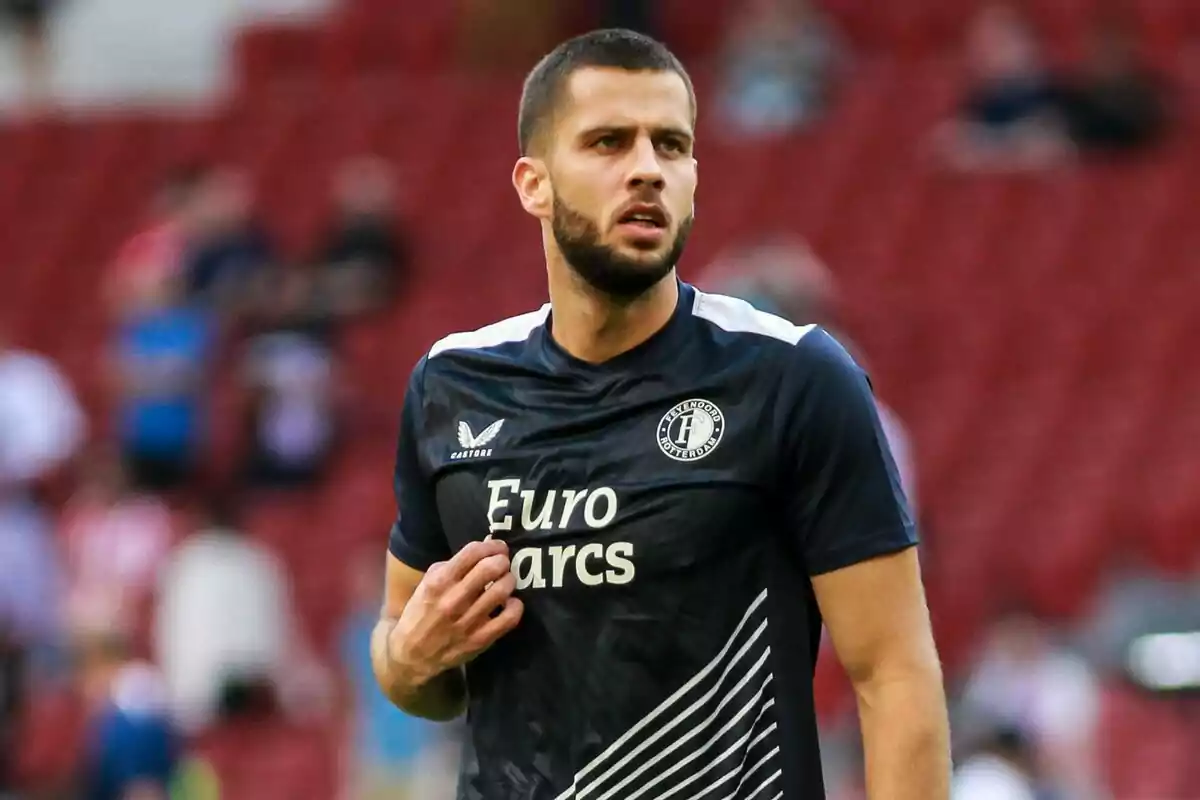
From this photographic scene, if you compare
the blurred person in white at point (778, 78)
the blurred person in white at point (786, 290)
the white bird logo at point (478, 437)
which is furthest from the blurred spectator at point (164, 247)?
the white bird logo at point (478, 437)

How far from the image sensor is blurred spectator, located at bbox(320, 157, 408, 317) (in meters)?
12.0

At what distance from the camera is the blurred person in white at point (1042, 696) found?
→ 797 centimetres

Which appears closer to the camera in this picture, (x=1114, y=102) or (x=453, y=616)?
(x=453, y=616)

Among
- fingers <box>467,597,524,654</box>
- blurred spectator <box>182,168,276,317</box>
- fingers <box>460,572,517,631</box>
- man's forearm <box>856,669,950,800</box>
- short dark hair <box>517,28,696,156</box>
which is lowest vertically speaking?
man's forearm <box>856,669,950,800</box>

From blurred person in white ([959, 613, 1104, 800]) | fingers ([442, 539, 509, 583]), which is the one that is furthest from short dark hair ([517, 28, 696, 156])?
blurred person in white ([959, 613, 1104, 800])

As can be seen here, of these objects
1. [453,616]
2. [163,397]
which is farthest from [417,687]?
[163,397]

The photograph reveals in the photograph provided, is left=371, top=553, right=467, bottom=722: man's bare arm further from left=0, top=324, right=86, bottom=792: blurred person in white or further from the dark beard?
left=0, top=324, right=86, bottom=792: blurred person in white

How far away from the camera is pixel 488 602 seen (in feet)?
10.6

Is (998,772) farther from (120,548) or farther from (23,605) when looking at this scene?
(23,605)

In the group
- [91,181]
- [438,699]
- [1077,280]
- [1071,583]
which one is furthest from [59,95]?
[438,699]

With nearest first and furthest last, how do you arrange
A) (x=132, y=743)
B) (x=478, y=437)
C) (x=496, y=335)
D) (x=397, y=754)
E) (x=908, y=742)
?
(x=908, y=742), (x=478, y=437), (x=496, y=335), (x=132, y=743), (x=397, y=754)

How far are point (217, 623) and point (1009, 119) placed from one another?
4.92 metres

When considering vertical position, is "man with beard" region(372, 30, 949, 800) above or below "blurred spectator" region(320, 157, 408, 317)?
below

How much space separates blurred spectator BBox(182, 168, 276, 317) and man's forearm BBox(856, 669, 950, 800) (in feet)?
29.4
